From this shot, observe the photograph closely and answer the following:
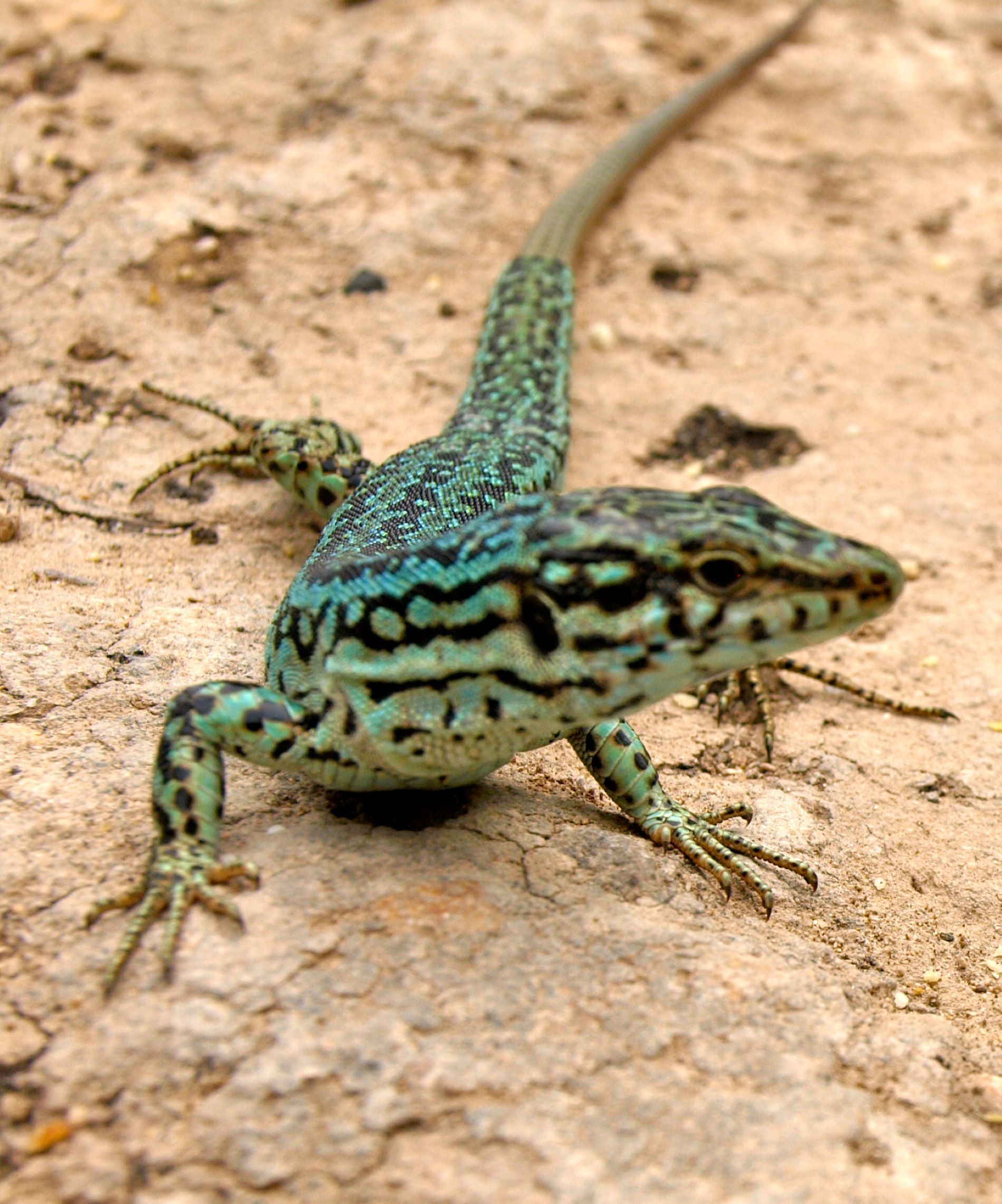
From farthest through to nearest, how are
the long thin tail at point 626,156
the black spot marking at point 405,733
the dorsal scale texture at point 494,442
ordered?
1. the long thin tail at point 626,156
2. the dorsal scale texture at point 494,442
3. the black spot marking at point 405,733

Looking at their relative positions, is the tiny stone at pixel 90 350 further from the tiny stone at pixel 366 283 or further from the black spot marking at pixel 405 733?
the black spot marking at pixel 405 733

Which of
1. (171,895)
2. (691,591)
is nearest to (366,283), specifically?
(691,591)

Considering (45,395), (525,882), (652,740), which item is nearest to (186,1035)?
(525,882)

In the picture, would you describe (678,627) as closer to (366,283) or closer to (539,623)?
(539,623)

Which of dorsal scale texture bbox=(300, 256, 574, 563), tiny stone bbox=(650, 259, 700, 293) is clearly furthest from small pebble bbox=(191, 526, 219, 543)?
tiny stone bbox=(650, 259, 700, 293)

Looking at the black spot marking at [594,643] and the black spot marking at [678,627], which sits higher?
the black spot marking at [678,627]

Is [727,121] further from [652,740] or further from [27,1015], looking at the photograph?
[27,1015]

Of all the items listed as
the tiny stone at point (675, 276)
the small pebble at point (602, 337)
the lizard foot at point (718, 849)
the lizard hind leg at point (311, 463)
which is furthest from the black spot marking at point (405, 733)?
the tiny stone at point (675, 276)
